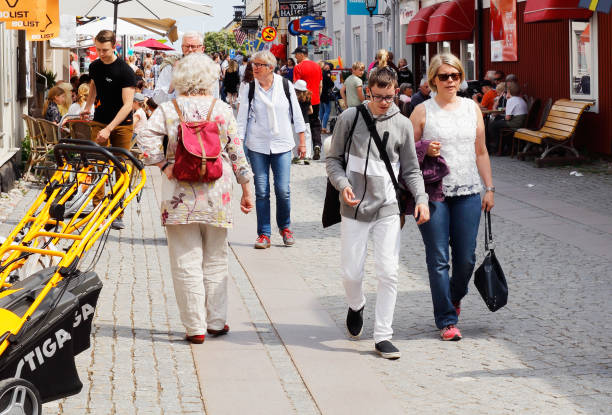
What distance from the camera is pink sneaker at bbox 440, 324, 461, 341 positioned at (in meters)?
6.52

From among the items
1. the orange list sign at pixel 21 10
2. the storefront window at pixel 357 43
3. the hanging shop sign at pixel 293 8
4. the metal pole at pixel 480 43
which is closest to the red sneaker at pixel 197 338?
the orange list sign at pixel 21 10

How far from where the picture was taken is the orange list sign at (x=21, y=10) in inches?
458

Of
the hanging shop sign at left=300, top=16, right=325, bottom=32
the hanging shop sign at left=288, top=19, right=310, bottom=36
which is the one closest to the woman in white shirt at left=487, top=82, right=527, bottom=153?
the hanging shop sign at left=300, top=16, right=325, bottom=32

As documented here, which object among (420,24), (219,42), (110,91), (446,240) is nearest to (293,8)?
(420,24)

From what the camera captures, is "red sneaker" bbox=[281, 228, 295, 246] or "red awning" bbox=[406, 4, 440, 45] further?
"red awning" bbox=[406, 4, 440, 45]

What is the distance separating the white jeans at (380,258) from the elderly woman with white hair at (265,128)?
3516 mm

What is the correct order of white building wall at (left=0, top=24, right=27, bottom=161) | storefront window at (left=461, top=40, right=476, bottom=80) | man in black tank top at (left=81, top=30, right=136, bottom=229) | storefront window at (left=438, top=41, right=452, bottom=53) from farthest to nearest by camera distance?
storefront window at (left=438, top=41, right=452, bottom=53) < storefront window at (left=461, top=40, right=476, bottom=80) < white building wall at (left=0, top=24, right=27, bottom=161) < man in black tank top at (left=81, top=30, right=136, bottom=229)

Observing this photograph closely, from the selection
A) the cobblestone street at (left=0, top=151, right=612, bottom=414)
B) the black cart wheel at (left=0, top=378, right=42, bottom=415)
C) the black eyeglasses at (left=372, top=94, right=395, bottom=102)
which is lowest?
the cobblestone street at (left=0, top=151, right=612, bottom=414)

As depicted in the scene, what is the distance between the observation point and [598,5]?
1348 cm

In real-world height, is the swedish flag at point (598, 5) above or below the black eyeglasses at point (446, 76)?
above

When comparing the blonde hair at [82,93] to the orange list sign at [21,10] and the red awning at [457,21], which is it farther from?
the red awning at [457,21]

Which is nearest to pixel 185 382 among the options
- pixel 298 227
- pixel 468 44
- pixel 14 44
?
pixel 298 227

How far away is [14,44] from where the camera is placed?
16.6 m

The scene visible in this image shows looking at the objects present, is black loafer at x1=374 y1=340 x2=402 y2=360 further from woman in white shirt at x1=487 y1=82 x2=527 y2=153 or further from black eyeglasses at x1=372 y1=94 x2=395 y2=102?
woman in white shirt at x1=487 y1=82 x2=527 y2=153
